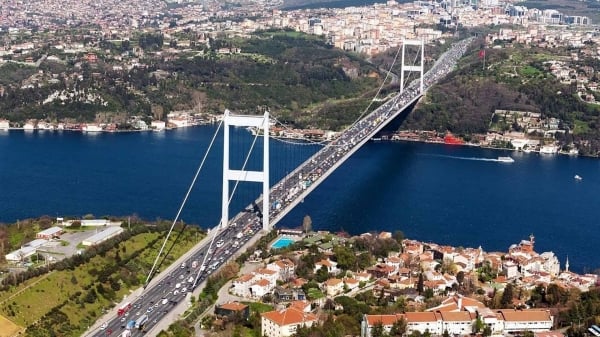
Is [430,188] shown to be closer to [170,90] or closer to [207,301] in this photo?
[207,301]

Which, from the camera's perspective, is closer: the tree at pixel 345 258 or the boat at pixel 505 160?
the tree at pixel 345 258

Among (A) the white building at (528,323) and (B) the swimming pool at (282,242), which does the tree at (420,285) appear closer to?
(A) the white building at (528,323)

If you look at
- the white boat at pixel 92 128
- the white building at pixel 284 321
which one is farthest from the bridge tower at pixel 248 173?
the white boat at pixel 92 128

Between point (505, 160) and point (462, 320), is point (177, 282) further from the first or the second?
point (505, 160)

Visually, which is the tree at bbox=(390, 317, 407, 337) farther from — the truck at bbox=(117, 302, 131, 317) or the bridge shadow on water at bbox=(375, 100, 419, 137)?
the bridge shadow on water at bbox=(375, 100, 419, 137)

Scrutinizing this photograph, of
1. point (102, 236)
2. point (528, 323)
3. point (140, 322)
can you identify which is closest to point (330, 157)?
point (102, 236)

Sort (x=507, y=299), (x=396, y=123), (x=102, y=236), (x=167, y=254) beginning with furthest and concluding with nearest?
(x=396, y=123) < (x=102, y=236) < (x=167, y=254) < (x=507, y=299)
